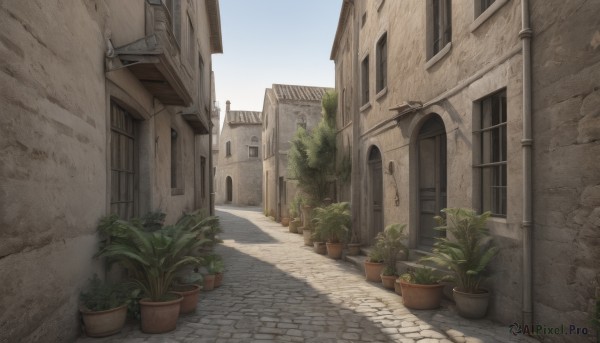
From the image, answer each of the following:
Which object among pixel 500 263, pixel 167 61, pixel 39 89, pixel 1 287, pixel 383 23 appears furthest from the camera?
pixel 383 23

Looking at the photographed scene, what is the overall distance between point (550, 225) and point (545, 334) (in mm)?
1123

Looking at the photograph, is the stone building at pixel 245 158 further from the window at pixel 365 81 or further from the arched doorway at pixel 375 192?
the arched doorway at pixel 375 192

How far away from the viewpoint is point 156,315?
4.58 m

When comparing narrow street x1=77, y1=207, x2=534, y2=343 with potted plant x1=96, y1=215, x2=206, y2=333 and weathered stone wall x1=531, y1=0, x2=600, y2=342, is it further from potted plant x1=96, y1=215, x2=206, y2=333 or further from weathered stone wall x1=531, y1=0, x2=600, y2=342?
weathered stone wall x1=531, y1=0, x2=600, y2=342

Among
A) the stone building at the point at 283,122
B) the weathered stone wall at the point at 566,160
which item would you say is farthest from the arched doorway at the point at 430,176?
the stone building at the point at 283,122

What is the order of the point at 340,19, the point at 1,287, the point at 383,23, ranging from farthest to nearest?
the point at 340,19, the point at 383,23, the point at 1,287

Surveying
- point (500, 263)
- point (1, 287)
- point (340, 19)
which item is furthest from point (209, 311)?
point (340, 19)

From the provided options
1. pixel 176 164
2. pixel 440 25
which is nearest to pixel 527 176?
pixel 440 25

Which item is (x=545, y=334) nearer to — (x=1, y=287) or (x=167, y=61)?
(x=1, y=287)

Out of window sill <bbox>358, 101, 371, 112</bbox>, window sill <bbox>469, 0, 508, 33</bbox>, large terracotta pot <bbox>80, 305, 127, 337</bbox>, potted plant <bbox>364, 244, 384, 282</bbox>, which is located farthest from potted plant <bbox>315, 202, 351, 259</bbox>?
large terracotta pot <bbox>80, 305, 127, 337</bbox>

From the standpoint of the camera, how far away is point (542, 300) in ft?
A: 13.9

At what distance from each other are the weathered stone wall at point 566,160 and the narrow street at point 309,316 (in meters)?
0.77

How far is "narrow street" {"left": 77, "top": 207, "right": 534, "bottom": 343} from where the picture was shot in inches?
180

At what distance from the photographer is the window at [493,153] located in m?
5.20
